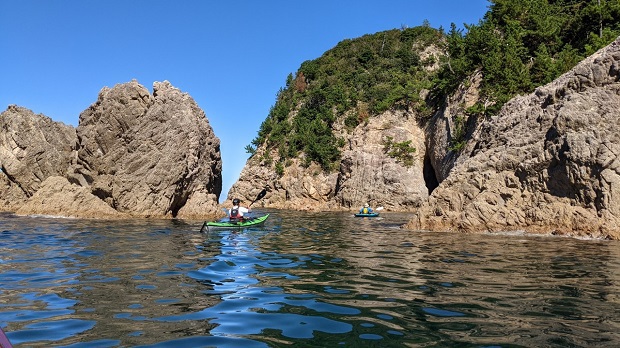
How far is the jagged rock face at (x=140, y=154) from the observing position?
82.7ft

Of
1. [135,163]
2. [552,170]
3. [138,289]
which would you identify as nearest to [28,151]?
[135,163]

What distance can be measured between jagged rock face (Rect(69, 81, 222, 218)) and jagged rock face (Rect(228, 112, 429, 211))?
67.3ft

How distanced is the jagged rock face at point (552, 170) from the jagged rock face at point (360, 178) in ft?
73.1

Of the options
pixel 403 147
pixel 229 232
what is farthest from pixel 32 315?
pixel 403 147

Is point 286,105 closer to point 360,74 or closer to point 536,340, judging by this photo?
point 360,74

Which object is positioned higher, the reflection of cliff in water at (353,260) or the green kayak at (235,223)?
the green kayak at (235,223)

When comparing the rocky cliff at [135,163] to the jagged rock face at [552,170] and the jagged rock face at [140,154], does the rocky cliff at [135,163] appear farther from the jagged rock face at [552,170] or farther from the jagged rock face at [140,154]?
the jagged rock face at [552,170]

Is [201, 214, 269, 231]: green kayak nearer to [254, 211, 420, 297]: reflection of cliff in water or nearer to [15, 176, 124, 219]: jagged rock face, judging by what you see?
[254, 211, 420, 297]: reflection of cliff in water

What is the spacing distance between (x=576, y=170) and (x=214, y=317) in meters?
14.9

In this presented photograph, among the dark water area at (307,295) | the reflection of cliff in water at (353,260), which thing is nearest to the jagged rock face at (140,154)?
the reflection of cliff in water at (353,260)

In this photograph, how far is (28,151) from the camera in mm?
32250

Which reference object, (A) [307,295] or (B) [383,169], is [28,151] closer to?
(B) [383,169]

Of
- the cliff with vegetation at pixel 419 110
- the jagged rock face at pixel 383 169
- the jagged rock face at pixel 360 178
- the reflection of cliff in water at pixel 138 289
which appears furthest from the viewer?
the jagged rock face at pixel 360 178

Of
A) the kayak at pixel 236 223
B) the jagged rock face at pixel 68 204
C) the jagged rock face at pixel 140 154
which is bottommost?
the kayak at pixel 236 223
